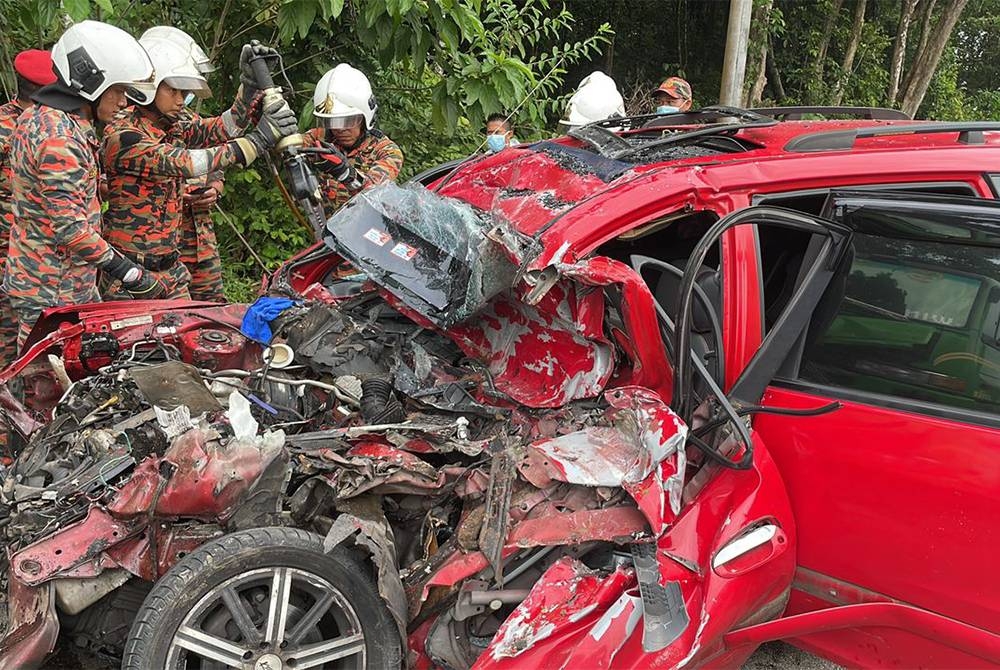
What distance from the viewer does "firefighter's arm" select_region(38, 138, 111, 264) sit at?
12.6ft

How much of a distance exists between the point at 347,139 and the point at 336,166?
1.47 ft

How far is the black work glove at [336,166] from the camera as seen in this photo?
5219 millimetres

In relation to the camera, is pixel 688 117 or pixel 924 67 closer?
pixel 688 117

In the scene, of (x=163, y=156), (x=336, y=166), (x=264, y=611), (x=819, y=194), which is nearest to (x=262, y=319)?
(x=264, y=611)

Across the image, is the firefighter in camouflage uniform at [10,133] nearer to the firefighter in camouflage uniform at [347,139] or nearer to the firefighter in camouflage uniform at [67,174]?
the firefighter in camouflage uniform at [67,174]

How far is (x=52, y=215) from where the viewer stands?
3912mm

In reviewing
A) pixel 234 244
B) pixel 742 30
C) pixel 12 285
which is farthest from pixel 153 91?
pixel 742 30

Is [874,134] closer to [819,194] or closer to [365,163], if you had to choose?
[819,194]

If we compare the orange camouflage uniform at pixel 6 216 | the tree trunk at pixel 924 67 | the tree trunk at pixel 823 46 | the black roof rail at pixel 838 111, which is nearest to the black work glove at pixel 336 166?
the orange camouflage uniform at pixel 6 216

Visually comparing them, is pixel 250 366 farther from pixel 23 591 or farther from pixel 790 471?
pixel 790 471

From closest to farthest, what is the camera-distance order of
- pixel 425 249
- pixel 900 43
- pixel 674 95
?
pixel 425 249 → pixel 674 95 → pixel 900 43

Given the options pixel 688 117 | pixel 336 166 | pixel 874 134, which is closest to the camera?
pixel 874 134

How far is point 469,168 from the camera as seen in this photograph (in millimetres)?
3590

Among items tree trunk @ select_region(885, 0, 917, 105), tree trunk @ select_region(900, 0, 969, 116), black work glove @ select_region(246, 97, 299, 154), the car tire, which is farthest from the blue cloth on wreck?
tree trunk @ select_region(885, 0, 917, 105)
